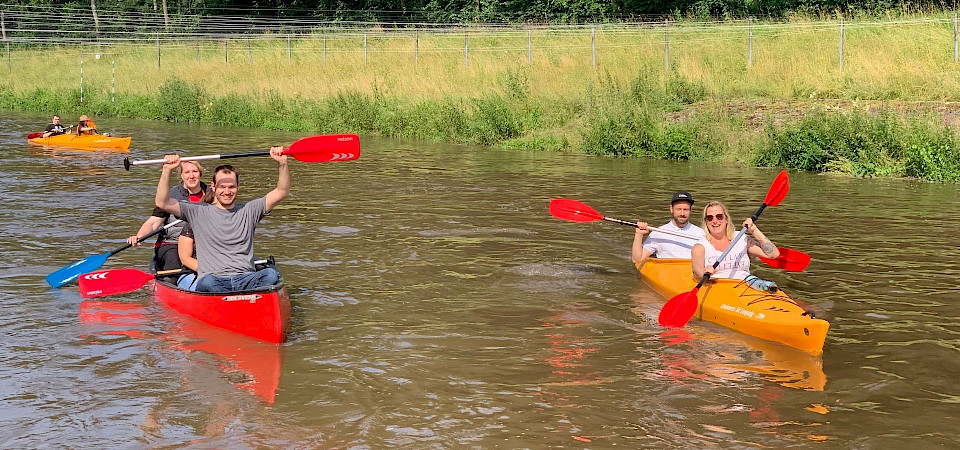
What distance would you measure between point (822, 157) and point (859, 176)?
3.25 ft

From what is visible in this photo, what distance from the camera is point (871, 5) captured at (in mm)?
36562

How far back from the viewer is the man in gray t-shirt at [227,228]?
8.09 m

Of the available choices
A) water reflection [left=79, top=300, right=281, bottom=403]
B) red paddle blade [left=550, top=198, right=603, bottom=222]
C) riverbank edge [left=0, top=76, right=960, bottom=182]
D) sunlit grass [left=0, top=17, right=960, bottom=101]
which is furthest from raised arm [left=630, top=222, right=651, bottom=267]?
sunlit grass [left=0, top=17, right=960, bottom=101]

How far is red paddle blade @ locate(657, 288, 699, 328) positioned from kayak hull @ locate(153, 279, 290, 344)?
9.17 ft

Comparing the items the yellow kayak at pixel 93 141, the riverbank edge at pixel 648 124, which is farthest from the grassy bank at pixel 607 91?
the yellow kayak at pixel 93 141

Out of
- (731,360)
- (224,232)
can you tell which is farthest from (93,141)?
(731,360)

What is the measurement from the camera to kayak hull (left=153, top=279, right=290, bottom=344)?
7.86 metres

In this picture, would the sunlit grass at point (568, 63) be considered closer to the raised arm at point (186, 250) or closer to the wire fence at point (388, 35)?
the wire fence at point (388, 35)

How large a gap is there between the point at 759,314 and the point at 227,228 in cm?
398

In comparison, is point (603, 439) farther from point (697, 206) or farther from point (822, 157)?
point (822, 157)

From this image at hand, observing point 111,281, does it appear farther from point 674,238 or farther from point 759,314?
point 759,314

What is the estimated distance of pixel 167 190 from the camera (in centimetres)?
798

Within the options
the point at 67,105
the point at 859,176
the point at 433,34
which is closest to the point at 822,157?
the point at 859,176

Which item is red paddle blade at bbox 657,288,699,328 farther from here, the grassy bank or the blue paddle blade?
the grassy bank
